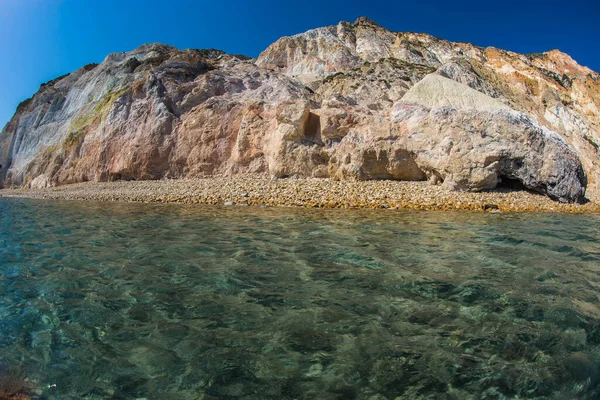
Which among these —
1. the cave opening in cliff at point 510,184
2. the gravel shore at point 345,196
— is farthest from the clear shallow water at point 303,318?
the cave opening in cliff at point 510,184

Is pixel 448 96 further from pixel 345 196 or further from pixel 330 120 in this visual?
pixel 345 196

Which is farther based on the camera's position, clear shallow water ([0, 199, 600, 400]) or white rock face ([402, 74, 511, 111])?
white rock face ([402, 74, 511, 111])

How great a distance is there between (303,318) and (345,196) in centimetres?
1172

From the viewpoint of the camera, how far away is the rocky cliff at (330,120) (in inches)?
669

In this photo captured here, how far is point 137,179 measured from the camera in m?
27.6

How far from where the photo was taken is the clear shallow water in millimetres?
2898

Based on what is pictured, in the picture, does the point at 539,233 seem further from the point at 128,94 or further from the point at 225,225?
the point at 128,94

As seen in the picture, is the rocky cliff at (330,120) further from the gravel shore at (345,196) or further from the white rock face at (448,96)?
the gravel shore at (345,196)

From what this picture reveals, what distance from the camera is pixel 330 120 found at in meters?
21.2

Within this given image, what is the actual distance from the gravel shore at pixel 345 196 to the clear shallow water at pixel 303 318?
21.0 feet

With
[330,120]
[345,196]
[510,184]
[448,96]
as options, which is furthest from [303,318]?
[448,96]

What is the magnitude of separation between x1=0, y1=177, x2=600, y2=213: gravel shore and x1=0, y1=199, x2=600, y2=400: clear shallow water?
6.39 metres

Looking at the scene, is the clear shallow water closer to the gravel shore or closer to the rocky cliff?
the gravel shore

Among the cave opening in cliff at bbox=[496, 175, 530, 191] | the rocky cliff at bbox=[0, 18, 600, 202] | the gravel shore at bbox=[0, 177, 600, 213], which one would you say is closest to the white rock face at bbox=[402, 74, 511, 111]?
the rocky cliff at bbox=[0, 18, 600, 202]
